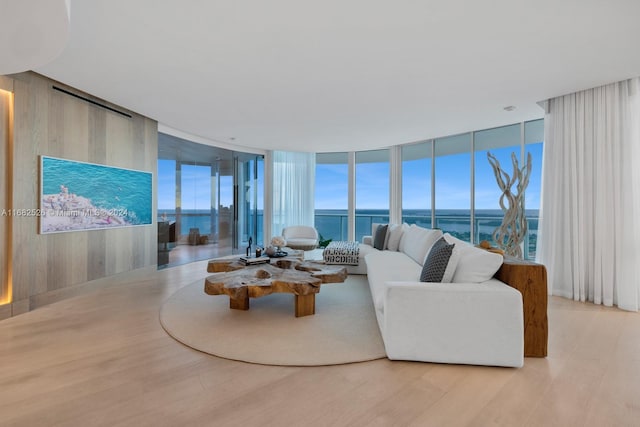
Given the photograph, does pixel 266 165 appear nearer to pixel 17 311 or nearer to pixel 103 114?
pixel 103 114

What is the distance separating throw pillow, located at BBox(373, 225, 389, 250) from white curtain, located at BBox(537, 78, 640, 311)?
2.19 m

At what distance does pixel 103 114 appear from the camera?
4195mm

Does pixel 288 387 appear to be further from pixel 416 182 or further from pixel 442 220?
pixel 416 182

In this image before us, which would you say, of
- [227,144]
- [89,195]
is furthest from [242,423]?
[227,144]

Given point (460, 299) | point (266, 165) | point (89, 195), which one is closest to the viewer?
point (460, 299)

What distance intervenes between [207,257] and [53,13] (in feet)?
17.2

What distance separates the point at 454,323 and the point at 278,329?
1475 mm

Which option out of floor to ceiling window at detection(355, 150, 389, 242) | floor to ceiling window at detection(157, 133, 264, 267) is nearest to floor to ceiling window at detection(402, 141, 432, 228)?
floor to ceiling window at detection(355, 150, 389, 242)

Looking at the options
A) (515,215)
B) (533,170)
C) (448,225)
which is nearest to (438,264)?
(515,215)

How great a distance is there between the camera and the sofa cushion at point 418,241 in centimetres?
376

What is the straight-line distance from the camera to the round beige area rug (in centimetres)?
226

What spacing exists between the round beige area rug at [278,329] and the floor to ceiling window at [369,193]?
411cm

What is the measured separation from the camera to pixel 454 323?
6.89 ft

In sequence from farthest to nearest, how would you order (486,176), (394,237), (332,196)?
1. (332,196)
2. (486,176)
3. (394,237)
